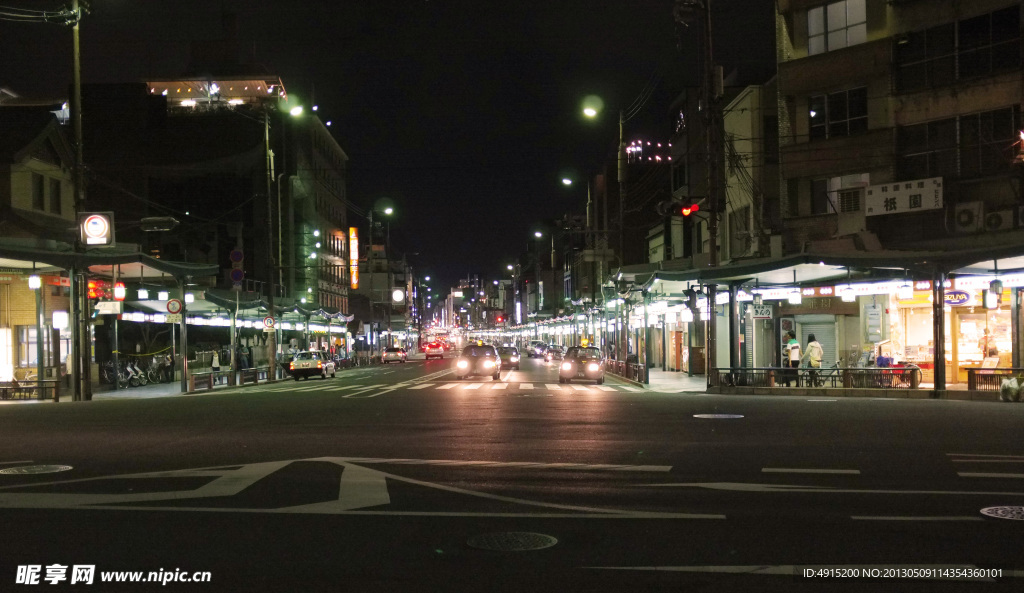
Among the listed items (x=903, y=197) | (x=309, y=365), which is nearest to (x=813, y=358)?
(x=903, y=197)

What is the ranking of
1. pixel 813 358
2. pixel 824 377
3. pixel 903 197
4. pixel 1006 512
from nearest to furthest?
pixel 1006 512 < pixel 824 377 < pixel 813 358 < pixel 903 197

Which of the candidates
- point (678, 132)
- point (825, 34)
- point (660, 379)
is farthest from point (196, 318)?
point (825, 34)

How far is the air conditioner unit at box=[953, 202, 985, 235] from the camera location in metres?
31.1

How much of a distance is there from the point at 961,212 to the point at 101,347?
1625 inches

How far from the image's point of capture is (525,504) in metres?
10.1

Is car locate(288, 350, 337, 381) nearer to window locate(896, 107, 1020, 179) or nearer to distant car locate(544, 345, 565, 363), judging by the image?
distant car locate(544, 345, 565, 363)

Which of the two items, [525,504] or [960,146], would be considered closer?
[525,504]

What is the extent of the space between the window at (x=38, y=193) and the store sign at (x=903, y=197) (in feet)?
123

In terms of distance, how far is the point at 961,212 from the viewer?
3150cm

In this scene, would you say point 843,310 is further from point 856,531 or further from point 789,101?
point 856,531

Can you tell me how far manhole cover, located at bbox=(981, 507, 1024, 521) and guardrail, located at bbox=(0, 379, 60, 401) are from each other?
107 ft

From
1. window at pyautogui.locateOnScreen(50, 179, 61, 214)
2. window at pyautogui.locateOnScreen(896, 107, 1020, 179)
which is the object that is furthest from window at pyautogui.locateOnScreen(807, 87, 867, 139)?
window at pyautogui.locateOnScreen(50, 179, 61, 214)

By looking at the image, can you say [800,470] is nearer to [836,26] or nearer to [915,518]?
[915,518]

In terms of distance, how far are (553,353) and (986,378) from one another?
189ft
